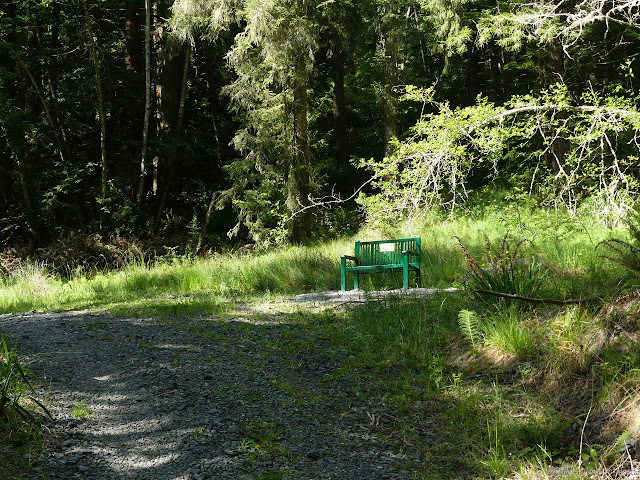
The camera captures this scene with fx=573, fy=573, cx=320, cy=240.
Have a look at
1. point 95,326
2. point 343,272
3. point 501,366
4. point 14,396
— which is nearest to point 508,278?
point 501,366

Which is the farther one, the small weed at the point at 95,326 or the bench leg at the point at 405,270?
the bench leg at the point at 405,270

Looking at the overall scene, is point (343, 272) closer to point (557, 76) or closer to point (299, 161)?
point (299, 161)

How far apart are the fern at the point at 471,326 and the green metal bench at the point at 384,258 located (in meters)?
2.72

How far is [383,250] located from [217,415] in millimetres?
5096

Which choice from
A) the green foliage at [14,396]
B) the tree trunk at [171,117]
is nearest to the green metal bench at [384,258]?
the green foliage at [14,396]

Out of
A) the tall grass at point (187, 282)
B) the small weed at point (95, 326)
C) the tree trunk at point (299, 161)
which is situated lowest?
the tall grass at point (187, 282)

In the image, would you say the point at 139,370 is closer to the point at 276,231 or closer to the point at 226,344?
the point at 226,344

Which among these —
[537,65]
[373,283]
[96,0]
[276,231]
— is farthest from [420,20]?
[373,283]

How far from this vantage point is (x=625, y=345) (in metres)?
3.79

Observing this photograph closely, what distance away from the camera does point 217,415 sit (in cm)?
366

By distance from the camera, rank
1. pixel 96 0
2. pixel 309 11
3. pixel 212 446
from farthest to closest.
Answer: pixel 96 0 < pixel 309 11 < pixel 212 446

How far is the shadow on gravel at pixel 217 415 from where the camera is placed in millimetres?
3094

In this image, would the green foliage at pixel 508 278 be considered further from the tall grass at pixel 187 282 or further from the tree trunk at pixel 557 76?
the tree trunk at pixel 557 76

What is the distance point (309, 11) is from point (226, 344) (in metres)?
9.40
